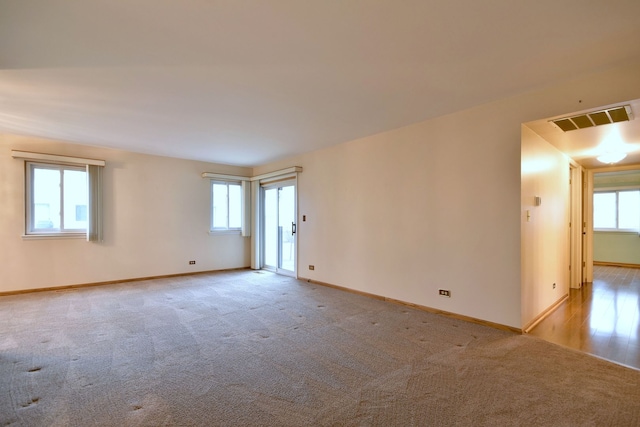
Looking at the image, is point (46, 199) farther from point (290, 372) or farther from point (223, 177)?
point (290, 372)

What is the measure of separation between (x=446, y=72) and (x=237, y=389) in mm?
3149

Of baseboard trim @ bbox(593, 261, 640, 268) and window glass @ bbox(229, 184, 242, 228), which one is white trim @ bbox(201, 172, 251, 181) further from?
baseboard trim @ bbox(593, 261, 640, 268)

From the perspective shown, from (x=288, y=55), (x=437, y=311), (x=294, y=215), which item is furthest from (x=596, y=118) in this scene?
(x=294, y=215)

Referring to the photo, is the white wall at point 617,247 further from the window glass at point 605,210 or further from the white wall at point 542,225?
the white wall at point 542,225

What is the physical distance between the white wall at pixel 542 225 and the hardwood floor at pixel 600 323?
0.19m

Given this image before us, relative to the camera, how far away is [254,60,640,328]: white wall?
322 cm

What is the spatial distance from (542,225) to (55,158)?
7540 millimetres

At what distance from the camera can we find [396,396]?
2068 mm

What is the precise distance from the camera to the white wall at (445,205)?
322 centimetres

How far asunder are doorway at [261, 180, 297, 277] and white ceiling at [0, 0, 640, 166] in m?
2.74

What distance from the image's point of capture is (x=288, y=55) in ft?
8.02

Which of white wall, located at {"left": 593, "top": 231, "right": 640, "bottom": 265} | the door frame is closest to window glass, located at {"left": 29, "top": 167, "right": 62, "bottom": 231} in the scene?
the door frame

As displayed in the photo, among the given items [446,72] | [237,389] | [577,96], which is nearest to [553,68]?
[577,96]

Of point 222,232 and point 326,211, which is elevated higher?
point 326,211
